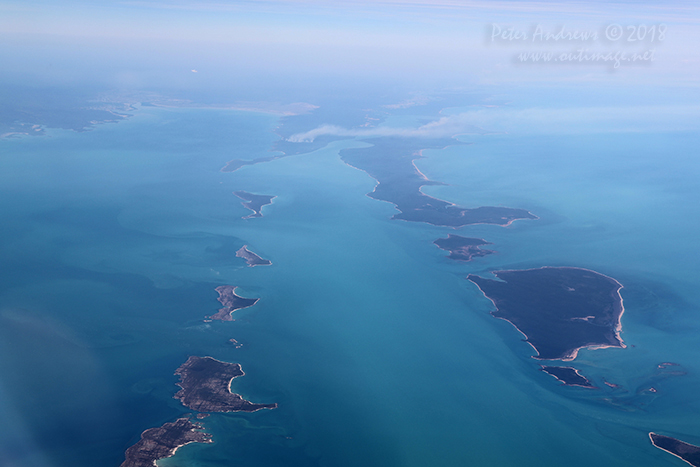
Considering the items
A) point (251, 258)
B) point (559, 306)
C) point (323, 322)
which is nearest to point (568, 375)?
point (559, 306)

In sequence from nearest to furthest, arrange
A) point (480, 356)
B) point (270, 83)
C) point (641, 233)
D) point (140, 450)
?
point (140, 450)
point (480, 356)
point (641, 233)
point (270, 83)

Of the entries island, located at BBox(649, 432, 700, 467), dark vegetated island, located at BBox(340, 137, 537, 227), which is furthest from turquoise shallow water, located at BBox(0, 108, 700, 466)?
dark vegetated island, located at BBox(340, 137, 537, 227)

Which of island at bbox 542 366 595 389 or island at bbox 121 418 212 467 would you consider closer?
island at bbox 121 418 212 467

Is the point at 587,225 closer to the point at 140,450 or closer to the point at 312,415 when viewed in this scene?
the point at 312,415

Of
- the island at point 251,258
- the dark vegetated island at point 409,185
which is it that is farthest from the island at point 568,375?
the island at point 251,258

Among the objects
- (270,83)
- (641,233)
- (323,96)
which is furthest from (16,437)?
(270,83)

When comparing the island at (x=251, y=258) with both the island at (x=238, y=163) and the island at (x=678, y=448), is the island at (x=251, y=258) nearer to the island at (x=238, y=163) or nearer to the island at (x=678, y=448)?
the island at (x=238, y=163)

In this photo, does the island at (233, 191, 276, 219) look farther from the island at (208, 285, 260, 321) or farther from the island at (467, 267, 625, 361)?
the island at (467, 267, 625, 361)
